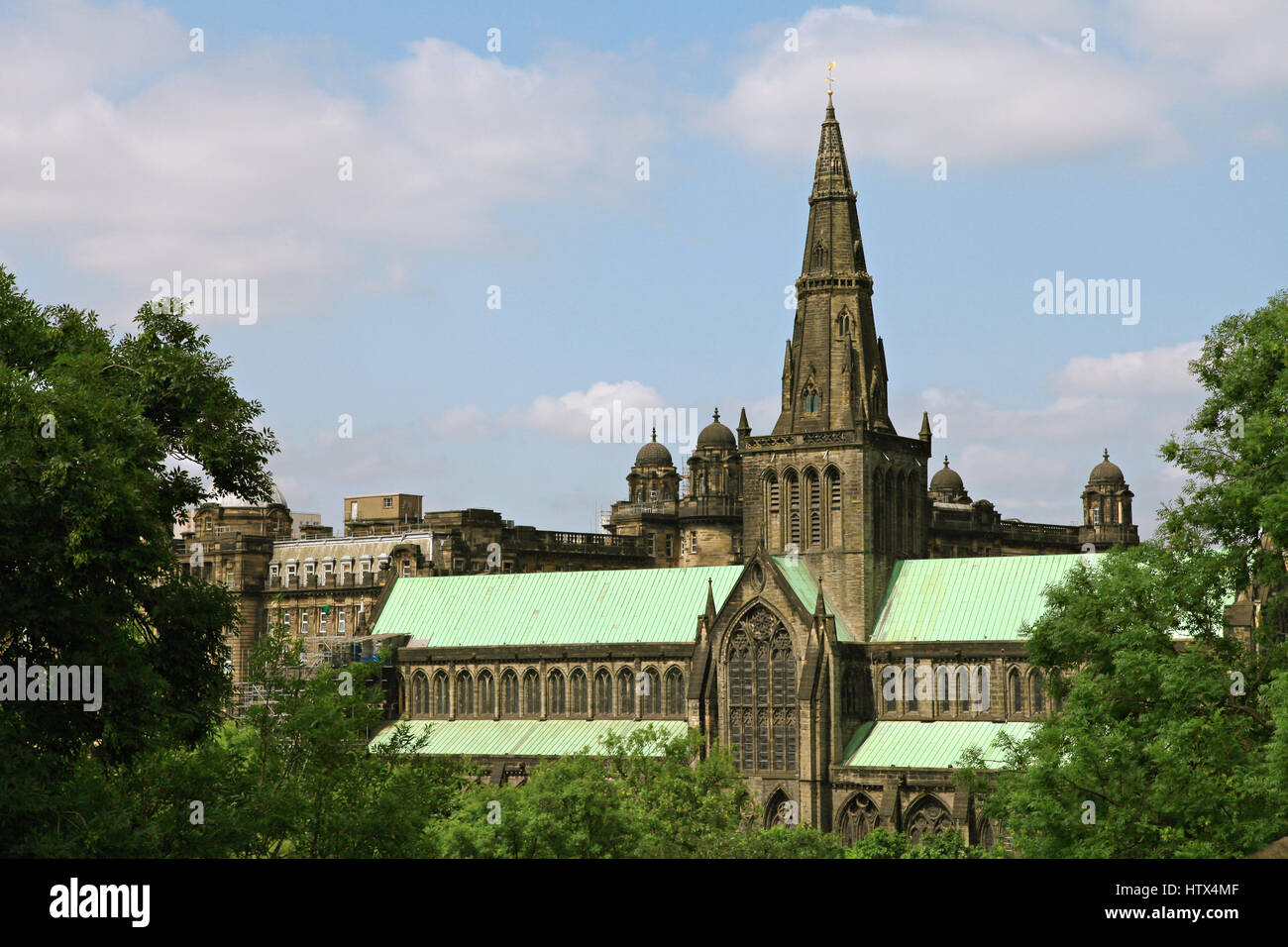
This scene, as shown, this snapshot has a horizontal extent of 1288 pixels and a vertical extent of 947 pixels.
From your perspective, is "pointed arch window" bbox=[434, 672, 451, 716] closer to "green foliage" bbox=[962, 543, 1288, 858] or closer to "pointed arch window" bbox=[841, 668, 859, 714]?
"pointed arch window" bbox=[841, 668, 859, 714]

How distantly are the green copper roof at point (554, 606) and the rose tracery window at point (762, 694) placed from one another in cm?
459

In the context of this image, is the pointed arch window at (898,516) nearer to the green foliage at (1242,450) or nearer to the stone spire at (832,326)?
the stone spire at (832,326)

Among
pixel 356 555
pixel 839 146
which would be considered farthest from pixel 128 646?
pixel 356 555

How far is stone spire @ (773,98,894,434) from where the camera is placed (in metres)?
101

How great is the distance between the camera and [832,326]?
10262cm

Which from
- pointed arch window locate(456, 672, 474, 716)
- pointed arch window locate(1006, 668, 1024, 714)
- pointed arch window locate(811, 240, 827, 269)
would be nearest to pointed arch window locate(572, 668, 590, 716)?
pointed arch window locate(456, 672, 474, 716)

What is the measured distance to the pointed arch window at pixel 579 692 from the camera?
350 feet

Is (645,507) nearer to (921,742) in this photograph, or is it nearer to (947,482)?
(947,482)

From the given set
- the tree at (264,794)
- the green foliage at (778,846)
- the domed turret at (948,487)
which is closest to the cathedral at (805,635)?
the green foliage at (778,846)

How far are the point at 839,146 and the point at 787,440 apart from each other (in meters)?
18.0

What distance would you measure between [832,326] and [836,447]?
7592mm

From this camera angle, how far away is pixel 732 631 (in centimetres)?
9894

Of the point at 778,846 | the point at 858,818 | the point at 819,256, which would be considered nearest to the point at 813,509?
the point at 819,256
